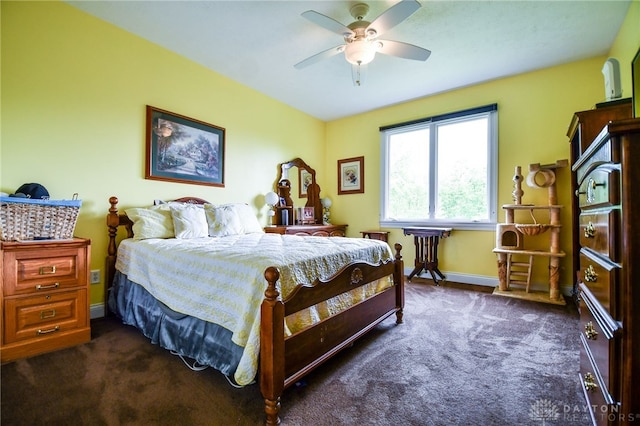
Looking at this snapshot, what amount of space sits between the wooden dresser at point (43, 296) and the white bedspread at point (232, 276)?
0.38 meters

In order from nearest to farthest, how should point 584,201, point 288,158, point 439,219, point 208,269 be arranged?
point 584,201, point 208,269, point 439,219, point 288,158

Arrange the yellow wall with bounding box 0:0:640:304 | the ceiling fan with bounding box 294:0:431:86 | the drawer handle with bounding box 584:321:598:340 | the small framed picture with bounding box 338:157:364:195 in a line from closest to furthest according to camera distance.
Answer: the drawer handle with bounding box 584:321:598:340 < the ceiling fan with bounding box 294:0:431:86 < the yellow wall with bounding box 0:0:640:304 < the small framed picture with bounding box 338:157:364:195

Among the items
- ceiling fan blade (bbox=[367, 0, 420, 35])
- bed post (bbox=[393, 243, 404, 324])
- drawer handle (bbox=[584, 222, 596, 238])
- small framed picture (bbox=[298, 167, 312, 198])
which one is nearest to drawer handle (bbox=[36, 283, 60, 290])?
bed post (bbox=[393, 243, 404, 324])

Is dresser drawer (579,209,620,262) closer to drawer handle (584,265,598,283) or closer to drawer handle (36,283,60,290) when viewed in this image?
drawer handle (584,265,598,283)

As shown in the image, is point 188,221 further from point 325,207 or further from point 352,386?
point 325,207

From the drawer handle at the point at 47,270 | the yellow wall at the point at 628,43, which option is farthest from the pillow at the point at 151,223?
the yellow wall at the point at 628,43

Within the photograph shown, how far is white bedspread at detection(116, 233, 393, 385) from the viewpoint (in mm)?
1395

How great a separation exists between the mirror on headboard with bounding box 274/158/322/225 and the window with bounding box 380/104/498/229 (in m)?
1.16

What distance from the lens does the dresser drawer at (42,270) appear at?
1.82 meters

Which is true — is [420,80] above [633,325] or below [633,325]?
above

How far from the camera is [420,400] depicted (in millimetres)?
1469

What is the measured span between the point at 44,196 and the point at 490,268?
4664 millimetres

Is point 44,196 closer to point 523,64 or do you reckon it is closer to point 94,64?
point 94,64

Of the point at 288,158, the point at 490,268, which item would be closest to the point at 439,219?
the point at 490,268
